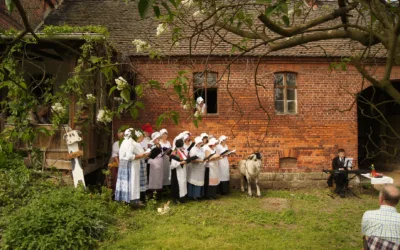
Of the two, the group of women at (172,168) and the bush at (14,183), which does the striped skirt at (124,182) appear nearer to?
the group of women at (172,168)

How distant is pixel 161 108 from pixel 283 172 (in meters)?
4.83

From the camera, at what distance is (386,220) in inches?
149

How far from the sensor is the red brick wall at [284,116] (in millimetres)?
12406

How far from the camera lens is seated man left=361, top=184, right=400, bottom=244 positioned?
3.76 meters

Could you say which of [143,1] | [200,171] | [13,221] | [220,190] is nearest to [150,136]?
[200,171]

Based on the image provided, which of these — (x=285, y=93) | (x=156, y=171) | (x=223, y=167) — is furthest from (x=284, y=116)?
(x=156, y=171)

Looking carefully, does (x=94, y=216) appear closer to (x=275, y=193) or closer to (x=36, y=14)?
(x=275, y=193)

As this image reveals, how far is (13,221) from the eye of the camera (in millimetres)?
6617

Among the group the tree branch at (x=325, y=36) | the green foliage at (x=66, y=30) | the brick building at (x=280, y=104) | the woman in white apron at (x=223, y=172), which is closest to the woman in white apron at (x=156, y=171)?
the woman in white apron at (x=223, y=172)

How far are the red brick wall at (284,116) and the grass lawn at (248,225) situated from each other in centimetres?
216

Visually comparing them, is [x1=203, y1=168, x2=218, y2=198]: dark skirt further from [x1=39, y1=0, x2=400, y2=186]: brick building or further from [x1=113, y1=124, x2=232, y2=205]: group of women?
[x1=39, y1=0, x2=400, y2=186]: brick building

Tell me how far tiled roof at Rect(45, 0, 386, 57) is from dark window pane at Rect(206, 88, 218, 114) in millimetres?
1432

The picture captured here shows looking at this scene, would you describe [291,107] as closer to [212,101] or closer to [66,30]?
[212,101]

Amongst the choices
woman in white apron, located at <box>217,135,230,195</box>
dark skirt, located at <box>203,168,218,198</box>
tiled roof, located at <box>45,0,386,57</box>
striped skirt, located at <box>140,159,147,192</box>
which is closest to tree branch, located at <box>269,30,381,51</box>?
striped skirt, located at <box>140,159,147,192</box>
